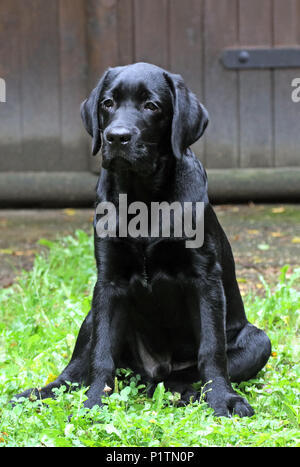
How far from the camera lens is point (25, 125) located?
691 cm

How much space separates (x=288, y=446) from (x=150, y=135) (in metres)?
1.16

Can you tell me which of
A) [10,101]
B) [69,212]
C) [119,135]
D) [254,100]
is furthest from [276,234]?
[119,135]

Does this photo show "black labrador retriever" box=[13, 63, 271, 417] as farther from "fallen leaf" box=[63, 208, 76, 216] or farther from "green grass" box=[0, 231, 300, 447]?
"fallen leaf" box=[63, 208, 76, 216]

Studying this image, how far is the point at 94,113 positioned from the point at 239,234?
288 centimetres

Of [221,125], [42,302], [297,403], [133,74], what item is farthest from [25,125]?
[297,403]

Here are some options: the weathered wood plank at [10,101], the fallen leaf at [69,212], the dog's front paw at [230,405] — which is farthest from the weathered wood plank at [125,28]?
the dog's front paw at [230,405]

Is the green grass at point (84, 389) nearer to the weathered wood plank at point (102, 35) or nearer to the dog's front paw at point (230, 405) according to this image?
the dog's front paw at point (230, 405)

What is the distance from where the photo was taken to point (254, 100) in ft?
22.1

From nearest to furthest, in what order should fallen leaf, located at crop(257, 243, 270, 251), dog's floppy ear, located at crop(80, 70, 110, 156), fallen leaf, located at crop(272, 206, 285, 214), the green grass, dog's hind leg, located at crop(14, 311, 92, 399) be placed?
the green grass
dog's floppy ear, located at crop(80, 70, 110, 156)
dog's hind leg, located at crop(14, 311, 92, 399)
fallen leaf, located at crop(257, 243, 270, 251)
fallen leaf, located at crop(272, 206, 285, 214)

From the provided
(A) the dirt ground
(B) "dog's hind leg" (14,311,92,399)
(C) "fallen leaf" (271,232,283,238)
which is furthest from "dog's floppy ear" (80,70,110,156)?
(C) "fallen leaf" (271,232,283,238)

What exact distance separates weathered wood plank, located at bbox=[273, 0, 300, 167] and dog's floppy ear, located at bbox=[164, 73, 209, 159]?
376 centimetres

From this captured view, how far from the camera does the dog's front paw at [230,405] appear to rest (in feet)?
9.41

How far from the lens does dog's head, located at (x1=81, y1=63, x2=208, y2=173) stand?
2.90 meters

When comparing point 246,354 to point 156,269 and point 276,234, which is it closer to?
point 156,269
